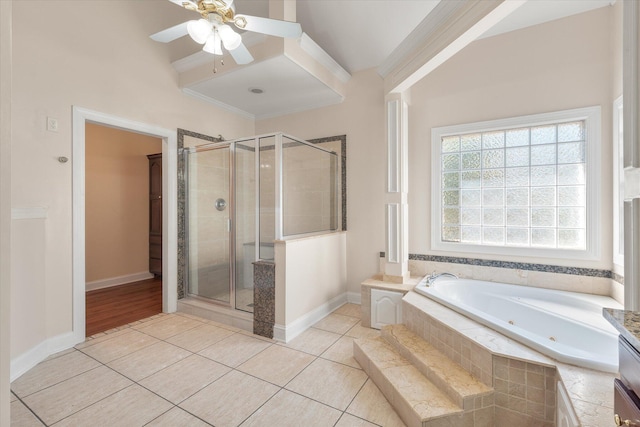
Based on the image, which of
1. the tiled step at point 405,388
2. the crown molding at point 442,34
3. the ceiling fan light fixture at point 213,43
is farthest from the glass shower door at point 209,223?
the crown molding at point 442,34

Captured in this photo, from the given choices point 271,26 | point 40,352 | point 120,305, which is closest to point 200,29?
point 271,26

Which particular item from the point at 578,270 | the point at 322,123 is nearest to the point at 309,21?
the point at 322,123

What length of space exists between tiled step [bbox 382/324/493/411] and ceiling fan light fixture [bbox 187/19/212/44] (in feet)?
8.91

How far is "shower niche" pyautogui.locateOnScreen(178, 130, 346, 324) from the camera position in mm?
2869

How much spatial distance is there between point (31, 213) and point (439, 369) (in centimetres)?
323

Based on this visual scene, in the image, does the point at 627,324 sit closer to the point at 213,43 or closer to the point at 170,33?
the point at 213,43

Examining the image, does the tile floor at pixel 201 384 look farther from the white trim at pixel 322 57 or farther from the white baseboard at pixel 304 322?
the white trim at pixel 322 57

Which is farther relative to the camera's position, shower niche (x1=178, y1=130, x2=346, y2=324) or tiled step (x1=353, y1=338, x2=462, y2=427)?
shower niche (x1=178, y1=130, x2=346, y2=324)

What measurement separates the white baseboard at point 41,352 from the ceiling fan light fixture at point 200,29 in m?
2.67

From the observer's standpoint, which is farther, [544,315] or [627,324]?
[544,315]

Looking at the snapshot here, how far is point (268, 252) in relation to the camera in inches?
114

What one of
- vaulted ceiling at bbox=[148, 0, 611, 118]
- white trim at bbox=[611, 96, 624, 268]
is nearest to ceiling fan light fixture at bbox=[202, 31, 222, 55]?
vaulted ceiling at bbox=[148, 0, 611, 118]

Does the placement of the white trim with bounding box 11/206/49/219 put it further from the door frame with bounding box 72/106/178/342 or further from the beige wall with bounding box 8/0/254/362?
the door frame with bounding box 72/106/178/342

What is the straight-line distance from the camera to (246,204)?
3111 millimetres
